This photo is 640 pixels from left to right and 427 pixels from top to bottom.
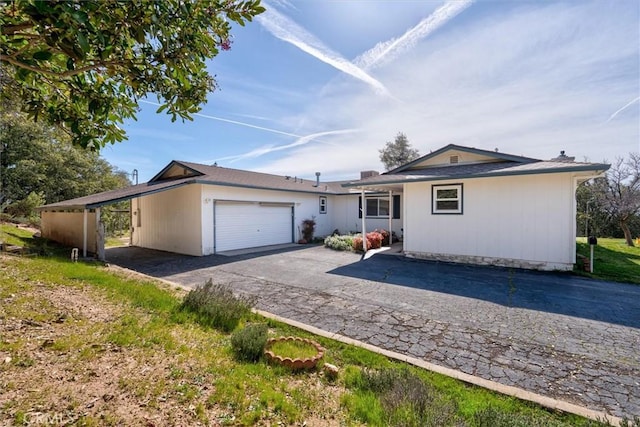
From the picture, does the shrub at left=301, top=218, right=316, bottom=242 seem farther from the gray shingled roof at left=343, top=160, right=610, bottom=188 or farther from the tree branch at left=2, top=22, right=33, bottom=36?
the tree branch at left=2, top=22, right=33, bottom=36

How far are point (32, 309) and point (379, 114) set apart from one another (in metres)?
13.1

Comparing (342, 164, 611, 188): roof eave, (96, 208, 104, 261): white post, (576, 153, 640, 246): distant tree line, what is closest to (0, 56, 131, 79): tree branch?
(342, 164, 611, 188): roof eave

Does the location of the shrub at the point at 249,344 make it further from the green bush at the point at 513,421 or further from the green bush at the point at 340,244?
the green bush at the point at 340,244

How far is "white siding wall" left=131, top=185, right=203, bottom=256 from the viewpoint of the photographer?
12250 millimetres

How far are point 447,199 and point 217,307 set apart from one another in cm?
863

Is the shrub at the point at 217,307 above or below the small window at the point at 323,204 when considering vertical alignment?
below

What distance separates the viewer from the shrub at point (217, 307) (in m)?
4.55

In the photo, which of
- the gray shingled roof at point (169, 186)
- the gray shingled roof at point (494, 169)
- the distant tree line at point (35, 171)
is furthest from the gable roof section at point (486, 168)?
the distant tree line at point (35, 171)

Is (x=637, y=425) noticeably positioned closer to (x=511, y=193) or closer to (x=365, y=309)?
(x=365, y=309)

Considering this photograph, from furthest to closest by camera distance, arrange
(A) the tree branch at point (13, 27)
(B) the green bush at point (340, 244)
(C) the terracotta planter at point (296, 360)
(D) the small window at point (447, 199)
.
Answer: (B) the green bush at point (340, 244) → (D) the small window at point (447, 199) → (C) the terracotta planter at point (296, 360) → (A) the tree branch at point (13, 27)

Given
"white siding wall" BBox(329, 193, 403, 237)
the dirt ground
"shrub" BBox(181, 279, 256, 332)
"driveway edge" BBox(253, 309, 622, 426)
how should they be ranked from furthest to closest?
"white siding wall" BBox(329, 193, 403, 237)
"shrub" BBox(181, 279, 256, 332)
"driveway edge" BBox(253, 309, 622, 426)
the dirt ground

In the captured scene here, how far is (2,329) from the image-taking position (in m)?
3.47

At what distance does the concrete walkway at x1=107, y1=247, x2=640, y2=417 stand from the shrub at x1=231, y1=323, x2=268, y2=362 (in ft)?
4.25

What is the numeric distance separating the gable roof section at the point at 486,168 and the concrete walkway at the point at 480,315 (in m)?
2.94
